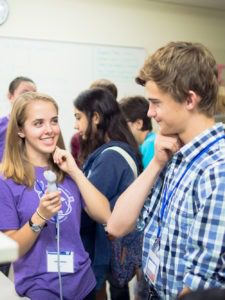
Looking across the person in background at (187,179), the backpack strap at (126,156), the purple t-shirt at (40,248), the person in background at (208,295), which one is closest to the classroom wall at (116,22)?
the backpack strap at (126,156)

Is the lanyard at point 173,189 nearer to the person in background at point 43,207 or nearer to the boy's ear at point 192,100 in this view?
the boy's ear at point 192,100

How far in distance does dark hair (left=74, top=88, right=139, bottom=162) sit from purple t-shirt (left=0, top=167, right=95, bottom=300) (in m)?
0.70

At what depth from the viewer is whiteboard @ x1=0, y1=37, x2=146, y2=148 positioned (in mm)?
4047

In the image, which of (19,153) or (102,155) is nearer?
(19,153)

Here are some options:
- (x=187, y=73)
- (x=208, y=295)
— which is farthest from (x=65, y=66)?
(x=208, y=295)

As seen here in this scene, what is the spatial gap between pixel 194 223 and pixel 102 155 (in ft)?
3.32

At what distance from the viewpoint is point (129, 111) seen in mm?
3084

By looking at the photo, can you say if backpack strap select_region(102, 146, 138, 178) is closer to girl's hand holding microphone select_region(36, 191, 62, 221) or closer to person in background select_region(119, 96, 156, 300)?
girl's hand holding microphone select_region(36, 191, 62, 221)

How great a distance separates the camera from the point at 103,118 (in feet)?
7.02

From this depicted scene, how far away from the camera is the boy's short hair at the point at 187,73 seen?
1093 mm

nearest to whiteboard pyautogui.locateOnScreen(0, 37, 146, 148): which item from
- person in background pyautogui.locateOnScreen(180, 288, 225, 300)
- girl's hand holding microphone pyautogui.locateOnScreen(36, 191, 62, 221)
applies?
girl's hand holding microphone pyautogui.locateOnScreen(36, 191, 62, 221)

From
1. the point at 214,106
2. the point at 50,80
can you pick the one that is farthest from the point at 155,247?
the point at 50,80

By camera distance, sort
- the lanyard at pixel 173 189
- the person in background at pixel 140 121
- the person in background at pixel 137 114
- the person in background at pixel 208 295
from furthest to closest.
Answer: the person in background at pixel 137 114 < the person in background at pixel 140 121 < the lanyard at pixel 173 189 < the person in background at pixel 208 295

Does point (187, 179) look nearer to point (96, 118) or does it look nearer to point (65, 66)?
point (96, 118)
